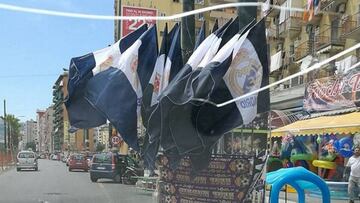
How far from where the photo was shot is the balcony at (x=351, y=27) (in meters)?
29.5

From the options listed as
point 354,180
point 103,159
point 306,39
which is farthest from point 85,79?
point 306,39

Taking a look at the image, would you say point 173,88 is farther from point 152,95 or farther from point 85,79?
point 85,79

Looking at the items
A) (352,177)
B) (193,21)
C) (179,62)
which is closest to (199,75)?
(179,62)

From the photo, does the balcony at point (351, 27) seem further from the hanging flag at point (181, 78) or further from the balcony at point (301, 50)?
the hanging flag at point (181, 78)

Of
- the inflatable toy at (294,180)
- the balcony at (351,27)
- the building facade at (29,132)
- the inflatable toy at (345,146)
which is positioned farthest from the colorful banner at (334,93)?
the building facade at (29,132)

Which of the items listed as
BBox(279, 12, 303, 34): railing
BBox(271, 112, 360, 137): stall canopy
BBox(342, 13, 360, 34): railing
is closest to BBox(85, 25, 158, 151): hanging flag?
BBox(271, 112, 360, 137): stall canopy

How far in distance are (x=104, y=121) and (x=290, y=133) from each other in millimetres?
15821

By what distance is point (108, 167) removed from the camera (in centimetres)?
2873

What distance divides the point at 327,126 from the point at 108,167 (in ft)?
44.7

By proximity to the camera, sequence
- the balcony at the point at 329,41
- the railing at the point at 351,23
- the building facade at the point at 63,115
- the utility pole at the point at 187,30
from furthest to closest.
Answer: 1. the balcony at the point at 329,41
2. the railing at the point at 351,23
3. the building facade at the point at 63,115
4. the utility pole at the point at 187,30

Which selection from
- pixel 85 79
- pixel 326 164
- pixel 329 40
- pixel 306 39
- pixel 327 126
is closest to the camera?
pixel 85 79

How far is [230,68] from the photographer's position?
16.3 ft

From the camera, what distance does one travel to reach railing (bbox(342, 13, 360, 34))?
30.6 meters

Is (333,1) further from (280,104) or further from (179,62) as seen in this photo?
(179,62)
